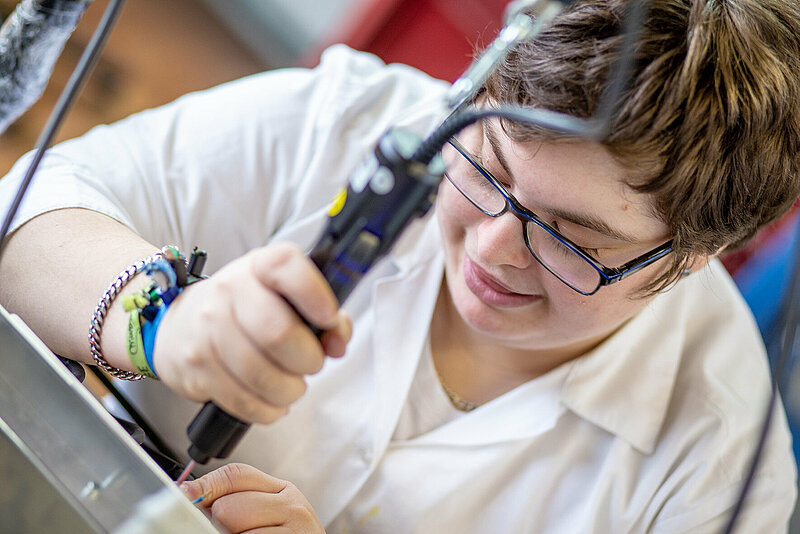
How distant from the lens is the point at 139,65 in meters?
2.72

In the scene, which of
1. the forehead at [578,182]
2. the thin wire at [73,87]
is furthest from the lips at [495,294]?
the thin wire at [73,87]

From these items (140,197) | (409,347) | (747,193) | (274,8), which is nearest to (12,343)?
(140,197)

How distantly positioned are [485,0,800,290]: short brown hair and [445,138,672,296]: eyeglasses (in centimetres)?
7

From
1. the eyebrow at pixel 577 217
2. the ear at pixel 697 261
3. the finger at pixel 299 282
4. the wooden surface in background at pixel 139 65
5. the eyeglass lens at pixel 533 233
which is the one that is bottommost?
the wooden surface in background at pixel 139 65

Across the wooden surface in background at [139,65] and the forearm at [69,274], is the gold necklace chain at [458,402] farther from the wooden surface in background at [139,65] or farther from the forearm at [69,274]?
the wooden surface in background at [139,65]

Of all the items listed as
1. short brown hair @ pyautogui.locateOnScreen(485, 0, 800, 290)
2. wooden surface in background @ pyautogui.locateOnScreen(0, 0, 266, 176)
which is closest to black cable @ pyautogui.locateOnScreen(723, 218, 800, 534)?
short brown hair @ pyautogui.locateOnScreen(485, 0, 800, 290)

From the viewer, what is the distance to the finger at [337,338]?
51cm

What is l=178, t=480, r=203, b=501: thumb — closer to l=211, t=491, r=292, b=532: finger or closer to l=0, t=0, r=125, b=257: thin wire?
l=211, t=491, r=292, b=532: finger

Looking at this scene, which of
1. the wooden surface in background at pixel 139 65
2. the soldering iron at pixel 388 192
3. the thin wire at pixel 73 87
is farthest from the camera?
the wooden surface in background at pixel 139 65

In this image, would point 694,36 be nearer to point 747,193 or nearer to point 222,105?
point 747,193

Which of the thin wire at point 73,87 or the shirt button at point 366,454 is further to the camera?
the shirt button at point 366,454

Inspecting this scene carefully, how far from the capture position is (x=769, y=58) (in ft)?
2.32

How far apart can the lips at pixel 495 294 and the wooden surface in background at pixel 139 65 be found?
170 cm

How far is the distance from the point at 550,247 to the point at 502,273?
0.07 meters
